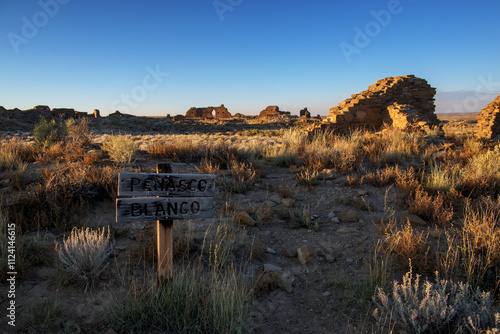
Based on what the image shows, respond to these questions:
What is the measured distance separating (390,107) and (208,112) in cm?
3216

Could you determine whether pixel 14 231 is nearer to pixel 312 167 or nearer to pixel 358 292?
pixel 358 292

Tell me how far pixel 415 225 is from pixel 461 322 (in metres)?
2.31

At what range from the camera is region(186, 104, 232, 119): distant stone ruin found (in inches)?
1657

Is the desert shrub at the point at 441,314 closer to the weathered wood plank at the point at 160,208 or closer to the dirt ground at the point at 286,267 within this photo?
the dirt ground at the point at 286,267

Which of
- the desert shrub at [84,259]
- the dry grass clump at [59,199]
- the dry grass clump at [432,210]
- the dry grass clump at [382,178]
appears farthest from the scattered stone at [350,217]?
the dry grass clump at [59,199]

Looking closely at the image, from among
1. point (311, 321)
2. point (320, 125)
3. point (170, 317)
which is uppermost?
point (320, 125)

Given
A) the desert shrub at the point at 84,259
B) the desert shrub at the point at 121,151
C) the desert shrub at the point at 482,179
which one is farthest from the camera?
the desert shrub at the point at 121,151

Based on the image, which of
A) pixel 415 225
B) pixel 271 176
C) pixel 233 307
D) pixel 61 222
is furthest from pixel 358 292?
pixel 271 176

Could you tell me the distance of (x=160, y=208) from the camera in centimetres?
260

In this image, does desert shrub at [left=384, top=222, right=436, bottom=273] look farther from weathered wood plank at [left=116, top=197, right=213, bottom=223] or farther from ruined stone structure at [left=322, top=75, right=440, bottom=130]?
ruined stone structure at [left=322, top=75, right=440, bottom=130]

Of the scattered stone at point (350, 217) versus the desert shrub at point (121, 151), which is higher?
the desert shrub at point (121, 151)

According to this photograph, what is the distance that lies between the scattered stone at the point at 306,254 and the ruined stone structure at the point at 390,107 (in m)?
9.83

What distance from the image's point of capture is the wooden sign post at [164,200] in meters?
2.52

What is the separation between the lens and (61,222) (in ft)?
14.4
